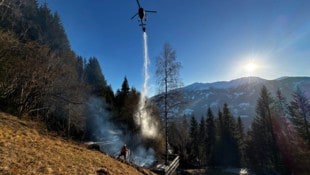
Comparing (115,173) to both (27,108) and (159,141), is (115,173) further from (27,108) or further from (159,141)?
(159,141)

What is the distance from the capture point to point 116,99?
1895 inches

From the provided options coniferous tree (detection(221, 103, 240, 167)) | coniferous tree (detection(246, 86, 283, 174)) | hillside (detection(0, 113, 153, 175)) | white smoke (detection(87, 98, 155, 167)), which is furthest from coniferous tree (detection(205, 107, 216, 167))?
hillside (detection(0, 113, 153, 175))

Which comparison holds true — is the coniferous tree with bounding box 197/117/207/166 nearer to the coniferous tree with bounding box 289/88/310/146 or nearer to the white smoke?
the white smoke

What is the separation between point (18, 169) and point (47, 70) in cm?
1401

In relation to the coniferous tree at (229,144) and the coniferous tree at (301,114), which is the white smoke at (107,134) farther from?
the coniferous tree at (229,144)

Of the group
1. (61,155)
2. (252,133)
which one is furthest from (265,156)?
(61,155)

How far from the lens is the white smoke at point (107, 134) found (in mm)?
29031

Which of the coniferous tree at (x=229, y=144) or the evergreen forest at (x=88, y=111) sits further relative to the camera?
the coniferous tree at (x=229, y=144)

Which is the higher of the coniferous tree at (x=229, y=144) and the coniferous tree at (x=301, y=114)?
the coniferous tree at (x=301, y=114)

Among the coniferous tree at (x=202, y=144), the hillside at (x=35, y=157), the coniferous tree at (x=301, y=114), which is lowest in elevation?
the coniferous tree at (x=202, y=144)

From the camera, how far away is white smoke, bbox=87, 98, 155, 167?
2903 centimetres

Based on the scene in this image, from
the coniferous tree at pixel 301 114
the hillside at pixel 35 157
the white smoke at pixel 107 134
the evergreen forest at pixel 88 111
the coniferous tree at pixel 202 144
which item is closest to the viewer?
the hillside at pixel 35 157

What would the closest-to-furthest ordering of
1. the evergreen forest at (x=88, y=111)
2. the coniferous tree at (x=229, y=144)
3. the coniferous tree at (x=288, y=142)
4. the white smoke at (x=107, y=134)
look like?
the evergreen forest at (x=88, y=111) → the white smoke at (x=107, y=134) → the coniferous tree at (x=288, y=142) → the coniferous tree at (x=229, y=144)

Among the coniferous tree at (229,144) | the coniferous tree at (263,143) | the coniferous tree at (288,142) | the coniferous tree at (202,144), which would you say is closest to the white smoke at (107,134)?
the coniferous tree at (288,142)
